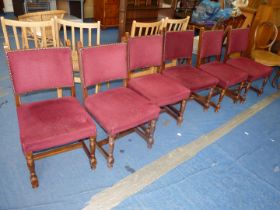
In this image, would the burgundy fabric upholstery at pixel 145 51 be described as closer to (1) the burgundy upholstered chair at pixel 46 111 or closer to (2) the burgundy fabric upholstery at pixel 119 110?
(2) the burgundy fabric upholstery at pixel 119 110

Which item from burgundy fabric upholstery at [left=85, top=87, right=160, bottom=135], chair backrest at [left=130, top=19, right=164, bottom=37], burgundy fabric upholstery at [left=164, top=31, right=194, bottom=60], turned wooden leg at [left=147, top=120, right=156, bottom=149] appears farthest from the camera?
chair backrest at [left=130, top=19, right=164, bottom=37]

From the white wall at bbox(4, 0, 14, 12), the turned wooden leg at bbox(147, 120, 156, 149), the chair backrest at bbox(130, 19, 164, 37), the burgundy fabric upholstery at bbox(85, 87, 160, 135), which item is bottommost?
Answer: the turned wooden leg at bbox(147, 120, 156, 149)

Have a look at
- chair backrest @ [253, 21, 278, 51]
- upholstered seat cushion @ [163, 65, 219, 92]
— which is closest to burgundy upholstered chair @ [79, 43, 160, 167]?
upholstered seat cushion @ [163, 65, 219, 92]

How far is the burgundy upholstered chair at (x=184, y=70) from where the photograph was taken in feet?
7.63

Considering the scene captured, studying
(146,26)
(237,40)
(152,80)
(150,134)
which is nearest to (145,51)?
(152,80)

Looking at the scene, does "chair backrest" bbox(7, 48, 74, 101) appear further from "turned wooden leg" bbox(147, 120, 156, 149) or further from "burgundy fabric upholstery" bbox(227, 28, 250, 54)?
"burgundy fabric upholstery" bbox(227, 28, 250, 54)

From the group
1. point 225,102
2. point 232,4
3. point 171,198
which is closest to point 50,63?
point 171,198

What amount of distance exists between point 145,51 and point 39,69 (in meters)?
0.95

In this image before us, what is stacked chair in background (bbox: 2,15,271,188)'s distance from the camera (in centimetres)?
153

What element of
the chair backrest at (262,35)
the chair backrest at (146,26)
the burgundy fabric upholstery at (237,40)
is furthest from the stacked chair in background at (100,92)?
the chair backrest at (262,35)

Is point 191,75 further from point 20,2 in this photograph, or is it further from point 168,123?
point 20,2

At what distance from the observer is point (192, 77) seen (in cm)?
240

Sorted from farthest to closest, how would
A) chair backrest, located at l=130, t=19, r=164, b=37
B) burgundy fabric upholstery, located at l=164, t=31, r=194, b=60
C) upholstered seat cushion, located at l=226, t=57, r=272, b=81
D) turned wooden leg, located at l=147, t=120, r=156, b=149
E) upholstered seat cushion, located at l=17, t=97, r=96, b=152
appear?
upholstered seat cushion, located at l=226, t=57, r=272, b=81
chair backrest, located at l=130, t=19, r=164, b=37
burgundy fabric upholstery, located at l=164, t=31, r=194, b=60
turned wooden leg, located at l=147, t=120, r=156, b=149
upholstered seat cushion, located at l=17, t=97, r=96, b=152

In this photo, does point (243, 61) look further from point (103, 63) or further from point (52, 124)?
point (52, 124)
